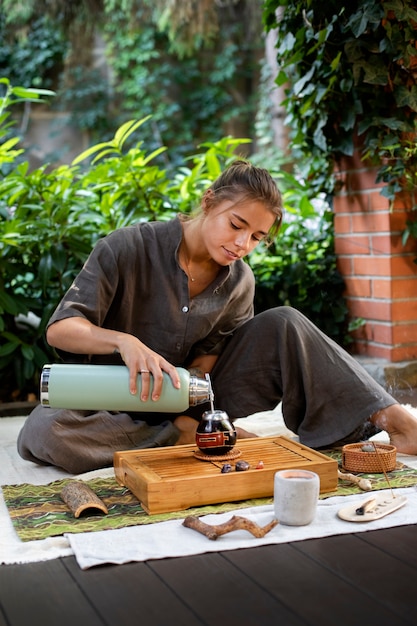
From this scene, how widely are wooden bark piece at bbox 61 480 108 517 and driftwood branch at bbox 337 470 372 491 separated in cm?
63

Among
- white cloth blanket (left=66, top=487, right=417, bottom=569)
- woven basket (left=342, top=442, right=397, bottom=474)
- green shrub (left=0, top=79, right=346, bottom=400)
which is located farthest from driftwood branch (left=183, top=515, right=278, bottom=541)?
green shrub (left=0, top=79, right=346, bottom=400)

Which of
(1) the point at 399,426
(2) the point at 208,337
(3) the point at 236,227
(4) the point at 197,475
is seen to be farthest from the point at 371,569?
(2) the point at 208,337

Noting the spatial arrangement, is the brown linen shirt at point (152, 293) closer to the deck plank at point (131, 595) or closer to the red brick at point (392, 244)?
the deck plank at point (131, 595)

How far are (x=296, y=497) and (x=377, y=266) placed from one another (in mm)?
1864

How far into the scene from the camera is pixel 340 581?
4.88ft

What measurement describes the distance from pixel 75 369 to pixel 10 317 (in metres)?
1.52

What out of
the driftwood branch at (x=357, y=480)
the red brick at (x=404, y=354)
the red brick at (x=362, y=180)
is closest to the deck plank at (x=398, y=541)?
the driftwood branch at (x=357, y=480)

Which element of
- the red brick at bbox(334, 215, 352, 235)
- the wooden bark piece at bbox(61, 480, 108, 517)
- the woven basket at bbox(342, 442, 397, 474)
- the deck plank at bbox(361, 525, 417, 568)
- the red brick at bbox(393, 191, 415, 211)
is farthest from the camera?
the red brick at bbox(334, 215, 352, 235)

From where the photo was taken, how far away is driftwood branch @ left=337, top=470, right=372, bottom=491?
2.04 meters

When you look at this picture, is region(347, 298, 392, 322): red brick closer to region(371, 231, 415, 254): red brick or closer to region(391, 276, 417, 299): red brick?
region(391, 276, 417, 299): red brick

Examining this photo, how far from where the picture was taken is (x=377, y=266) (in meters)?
3.43

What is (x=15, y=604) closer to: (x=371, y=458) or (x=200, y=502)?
(x=200, y=502)

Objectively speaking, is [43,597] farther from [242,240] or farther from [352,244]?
[352,244]

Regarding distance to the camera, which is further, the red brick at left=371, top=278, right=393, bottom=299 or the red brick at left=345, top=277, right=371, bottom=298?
the red brick at left=345, top=277, right=371, bottom=298
